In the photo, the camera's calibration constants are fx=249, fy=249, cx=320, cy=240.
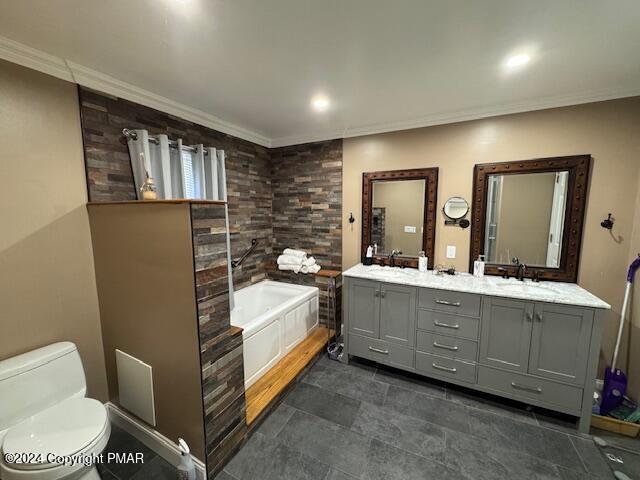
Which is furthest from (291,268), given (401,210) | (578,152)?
(578,152)

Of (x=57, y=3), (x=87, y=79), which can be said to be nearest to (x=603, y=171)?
(x=57, y=3)

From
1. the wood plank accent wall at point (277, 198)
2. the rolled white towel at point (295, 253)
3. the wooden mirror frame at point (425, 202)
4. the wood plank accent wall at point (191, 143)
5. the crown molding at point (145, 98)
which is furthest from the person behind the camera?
the rolled white towel at point (295, 253)

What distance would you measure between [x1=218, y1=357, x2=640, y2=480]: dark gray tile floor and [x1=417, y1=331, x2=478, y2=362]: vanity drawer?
14.0 inches

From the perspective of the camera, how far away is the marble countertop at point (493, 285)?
1.82 metres

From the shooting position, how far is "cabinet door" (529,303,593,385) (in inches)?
69.4

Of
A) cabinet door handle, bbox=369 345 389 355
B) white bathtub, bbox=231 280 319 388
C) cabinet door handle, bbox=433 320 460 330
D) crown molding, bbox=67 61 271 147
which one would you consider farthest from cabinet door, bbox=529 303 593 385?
crown molding, bbox=67 61 271 147

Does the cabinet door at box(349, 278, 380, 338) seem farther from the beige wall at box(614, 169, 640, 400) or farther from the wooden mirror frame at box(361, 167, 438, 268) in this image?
the beige wall at box(614, 169, 640, 400)

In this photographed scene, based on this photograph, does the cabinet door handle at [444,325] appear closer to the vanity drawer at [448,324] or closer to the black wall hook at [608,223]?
the vanity drawer at [448,324]

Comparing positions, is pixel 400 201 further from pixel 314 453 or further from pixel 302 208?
pixel 314 453

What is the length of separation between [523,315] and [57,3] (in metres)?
3.31

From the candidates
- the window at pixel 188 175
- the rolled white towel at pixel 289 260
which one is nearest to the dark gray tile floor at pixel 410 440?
the rolled white towel at pixel 289 260

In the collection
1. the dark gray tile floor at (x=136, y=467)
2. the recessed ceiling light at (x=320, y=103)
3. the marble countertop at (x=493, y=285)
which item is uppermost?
the recessed ceiling light at (x=320, y=103)

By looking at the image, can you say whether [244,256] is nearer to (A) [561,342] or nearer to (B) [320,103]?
(B) [320,103]

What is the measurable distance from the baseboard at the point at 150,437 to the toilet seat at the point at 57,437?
410 millimetres
